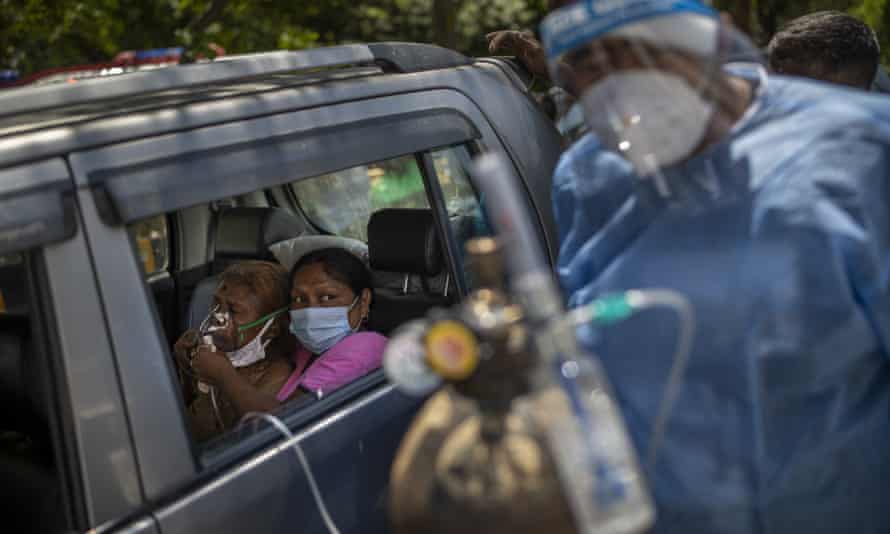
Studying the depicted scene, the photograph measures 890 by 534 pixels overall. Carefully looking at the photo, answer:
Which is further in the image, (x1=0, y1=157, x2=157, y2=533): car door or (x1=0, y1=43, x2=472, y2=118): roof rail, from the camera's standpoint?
(x1=0, y1=43, x2=472, y2=118): roof rail

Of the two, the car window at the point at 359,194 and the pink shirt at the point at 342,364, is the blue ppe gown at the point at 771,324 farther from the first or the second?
the car window at the point at 359,194

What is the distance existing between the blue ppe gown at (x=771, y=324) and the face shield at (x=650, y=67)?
62 mm

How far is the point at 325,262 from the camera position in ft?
10.5

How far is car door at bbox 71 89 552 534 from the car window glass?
17cm

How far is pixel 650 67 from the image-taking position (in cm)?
163

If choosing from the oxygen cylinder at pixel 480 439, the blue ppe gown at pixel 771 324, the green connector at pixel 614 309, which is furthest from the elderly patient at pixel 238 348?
the green connector at pixel 614 309

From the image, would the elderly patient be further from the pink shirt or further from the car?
the car

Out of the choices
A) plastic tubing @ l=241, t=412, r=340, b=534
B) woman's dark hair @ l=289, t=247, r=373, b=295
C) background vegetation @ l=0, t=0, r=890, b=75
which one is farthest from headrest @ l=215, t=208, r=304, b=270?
background vegetation @ l=0, t=0, r=890, b=75

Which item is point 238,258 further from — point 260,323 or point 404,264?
point 404,264

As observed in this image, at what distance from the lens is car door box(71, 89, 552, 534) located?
1.92 metres

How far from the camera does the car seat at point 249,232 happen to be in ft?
14.0

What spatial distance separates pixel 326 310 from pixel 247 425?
0.83m

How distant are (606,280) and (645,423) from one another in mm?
255

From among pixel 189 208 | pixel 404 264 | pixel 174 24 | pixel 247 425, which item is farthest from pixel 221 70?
pixel 174 24
